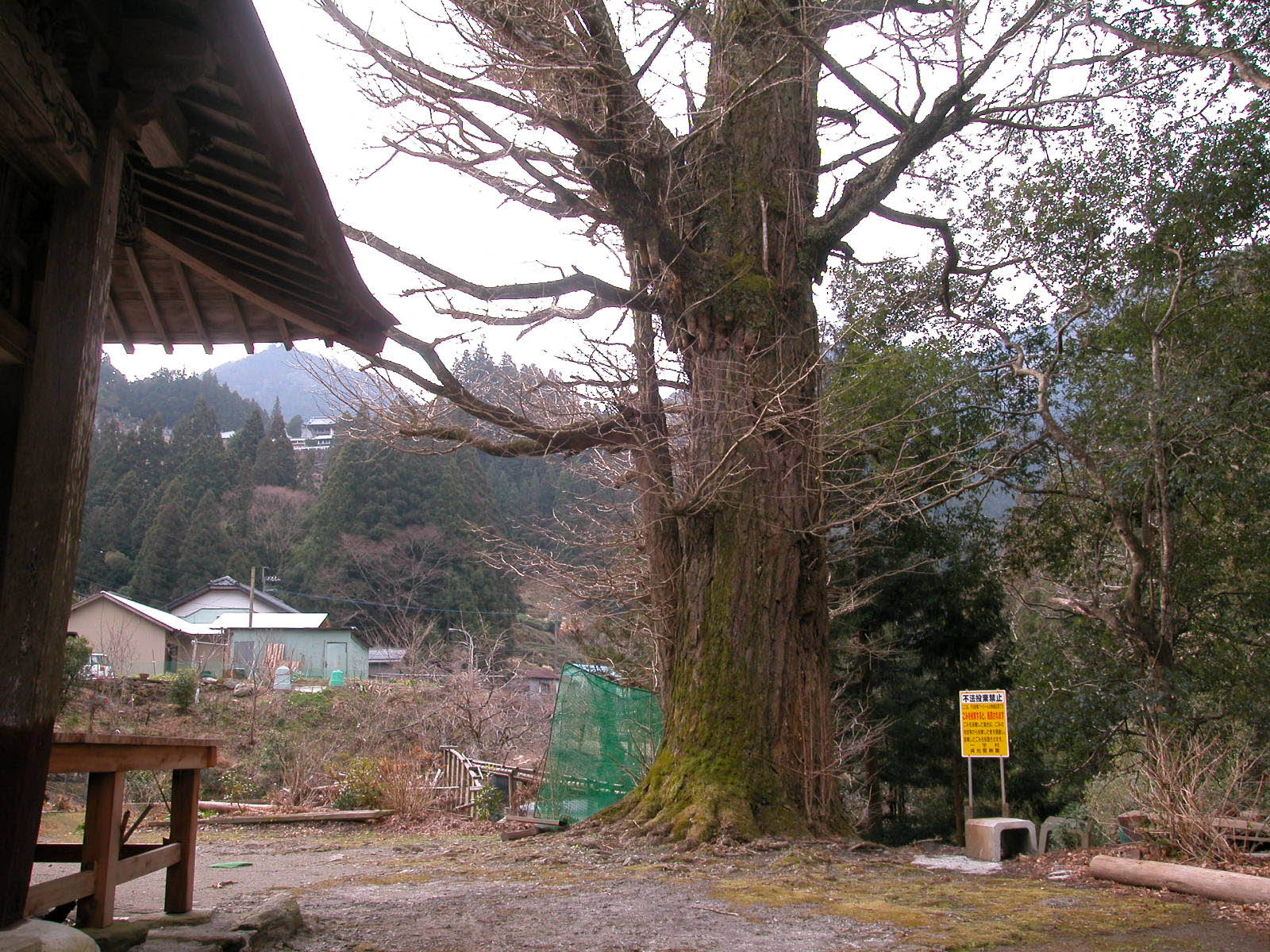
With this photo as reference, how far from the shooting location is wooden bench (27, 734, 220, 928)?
11.0 ft

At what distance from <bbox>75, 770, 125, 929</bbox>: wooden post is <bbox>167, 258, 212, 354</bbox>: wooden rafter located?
2320 millimetres

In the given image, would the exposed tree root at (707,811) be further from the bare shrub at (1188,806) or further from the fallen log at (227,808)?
the fallen log at (227,808)

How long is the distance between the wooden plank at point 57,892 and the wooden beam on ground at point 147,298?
2511 millimetres

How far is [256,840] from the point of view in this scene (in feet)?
30.1

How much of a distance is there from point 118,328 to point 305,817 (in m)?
6.99

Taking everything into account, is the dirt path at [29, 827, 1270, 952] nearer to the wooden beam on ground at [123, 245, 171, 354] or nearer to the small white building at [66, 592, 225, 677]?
the wooden beam on ground at [123, 245, 171, 354]

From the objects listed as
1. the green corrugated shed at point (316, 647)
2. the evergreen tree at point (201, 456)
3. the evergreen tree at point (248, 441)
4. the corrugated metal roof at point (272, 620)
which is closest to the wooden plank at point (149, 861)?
the green corrugated shed at point (316, 647)

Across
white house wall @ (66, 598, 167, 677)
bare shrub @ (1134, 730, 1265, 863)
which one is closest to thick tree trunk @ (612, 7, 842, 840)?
bare shrub @ (1134, 730, 1265, 863)

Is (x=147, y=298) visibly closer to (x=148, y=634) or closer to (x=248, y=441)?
(x=148, y=634)

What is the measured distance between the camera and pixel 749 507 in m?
8.05

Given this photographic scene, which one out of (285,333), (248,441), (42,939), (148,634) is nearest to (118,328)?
(285,333)

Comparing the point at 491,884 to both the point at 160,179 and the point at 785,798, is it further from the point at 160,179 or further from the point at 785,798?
the point at 160,179

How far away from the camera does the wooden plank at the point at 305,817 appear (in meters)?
10.6

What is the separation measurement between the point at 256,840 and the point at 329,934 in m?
5.67
